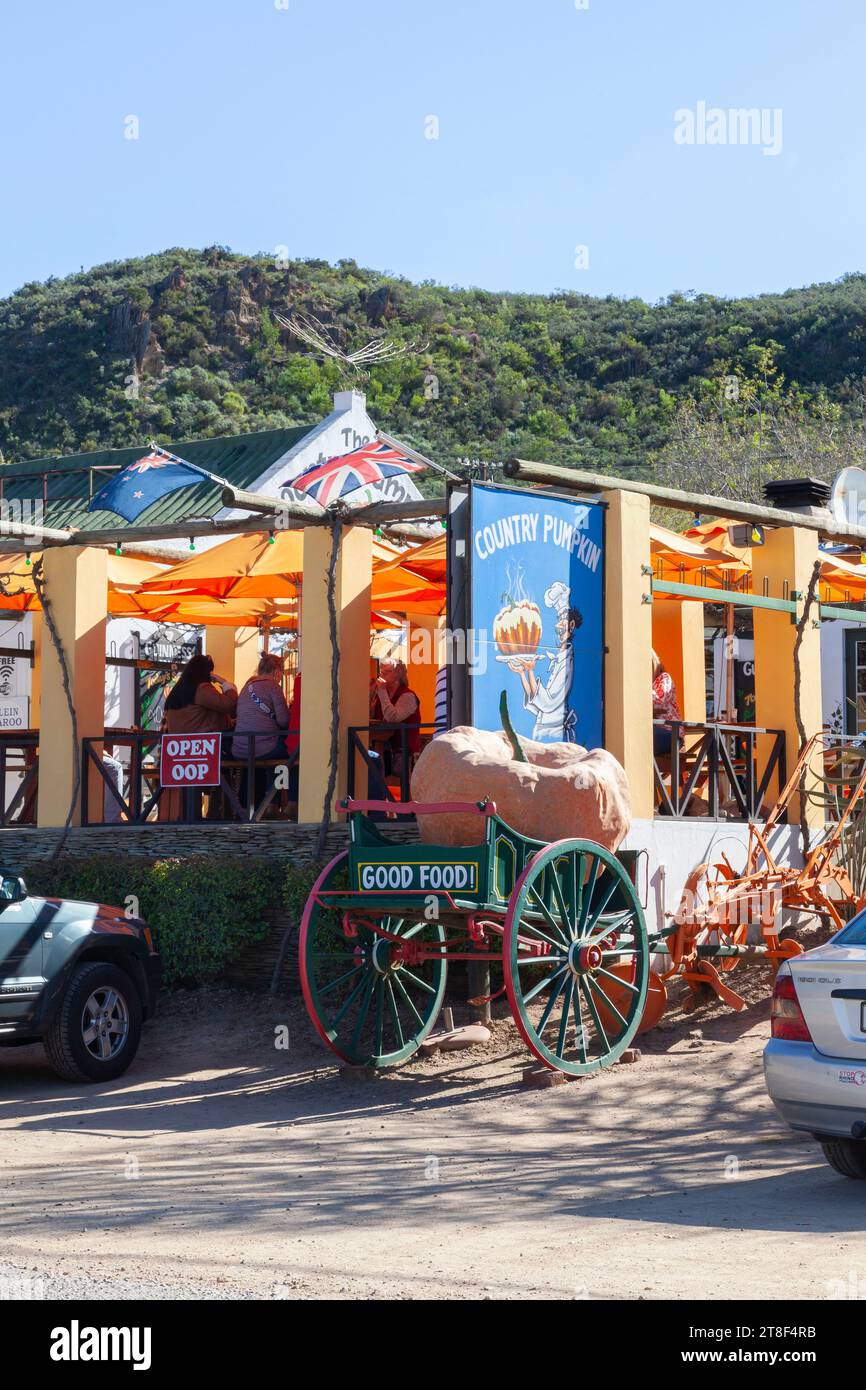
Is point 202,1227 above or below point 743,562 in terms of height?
below

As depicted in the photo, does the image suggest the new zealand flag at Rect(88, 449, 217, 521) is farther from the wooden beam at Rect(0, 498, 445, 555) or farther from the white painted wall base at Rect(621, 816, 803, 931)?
the white painted wall base at Rect(621, 816, 803, 931)

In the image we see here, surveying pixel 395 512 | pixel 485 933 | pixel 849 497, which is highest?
pixel 849 497

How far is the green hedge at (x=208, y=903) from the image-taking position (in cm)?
1249

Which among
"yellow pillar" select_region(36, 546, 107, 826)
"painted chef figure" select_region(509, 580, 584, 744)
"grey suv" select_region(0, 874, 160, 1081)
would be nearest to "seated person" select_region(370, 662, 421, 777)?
"painted chef figure" select_region(509, 580, 584, 744)

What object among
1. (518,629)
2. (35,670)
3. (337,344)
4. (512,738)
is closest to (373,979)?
(512,738)

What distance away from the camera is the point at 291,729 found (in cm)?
1417

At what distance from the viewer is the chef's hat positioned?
12273 mm

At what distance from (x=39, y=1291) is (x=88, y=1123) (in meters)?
4.20

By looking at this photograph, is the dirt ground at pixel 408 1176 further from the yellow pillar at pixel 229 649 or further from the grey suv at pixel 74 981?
the yellow pillar at pixel 229 649

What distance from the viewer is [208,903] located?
12609 mm

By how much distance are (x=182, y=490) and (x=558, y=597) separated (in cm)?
1757

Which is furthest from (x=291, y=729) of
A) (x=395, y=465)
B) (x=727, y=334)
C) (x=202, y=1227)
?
(x=727, y=334)

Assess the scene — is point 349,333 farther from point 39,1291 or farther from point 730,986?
point 39,1291

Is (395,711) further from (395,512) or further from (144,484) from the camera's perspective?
(144,484)
